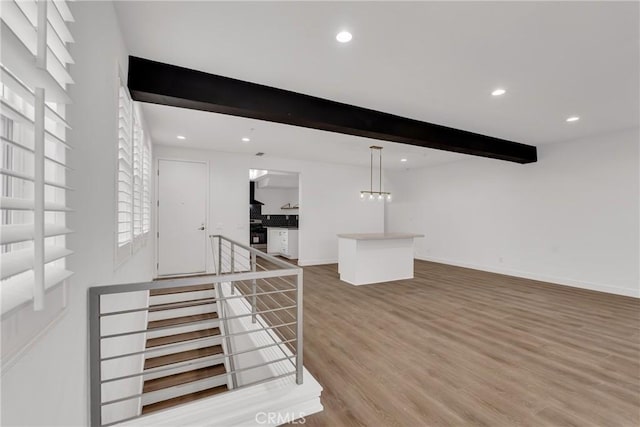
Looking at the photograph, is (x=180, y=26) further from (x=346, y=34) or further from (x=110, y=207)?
(x=110, y=207)

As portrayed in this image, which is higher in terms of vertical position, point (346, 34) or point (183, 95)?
point (346, 34)

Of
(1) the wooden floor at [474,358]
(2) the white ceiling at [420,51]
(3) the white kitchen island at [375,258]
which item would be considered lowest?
(1) the wooden floor at [474,358]

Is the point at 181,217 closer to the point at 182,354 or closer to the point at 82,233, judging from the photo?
the point at 182,354

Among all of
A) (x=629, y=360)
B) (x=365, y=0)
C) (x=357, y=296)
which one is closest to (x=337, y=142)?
(x=357, y=296)

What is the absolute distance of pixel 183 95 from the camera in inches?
101

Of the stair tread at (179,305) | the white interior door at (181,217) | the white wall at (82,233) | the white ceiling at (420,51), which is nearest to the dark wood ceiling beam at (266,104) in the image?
the white ceiling at (420,51)

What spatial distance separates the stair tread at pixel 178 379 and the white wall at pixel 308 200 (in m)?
2.51

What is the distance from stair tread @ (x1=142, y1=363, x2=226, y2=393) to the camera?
3.38m

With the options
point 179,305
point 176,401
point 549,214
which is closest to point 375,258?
point 549,214

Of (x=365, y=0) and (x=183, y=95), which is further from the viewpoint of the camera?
(x=183, y=95)

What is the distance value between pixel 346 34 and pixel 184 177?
4.66 meters

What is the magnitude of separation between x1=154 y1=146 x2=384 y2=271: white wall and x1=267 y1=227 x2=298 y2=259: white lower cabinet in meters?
0.85

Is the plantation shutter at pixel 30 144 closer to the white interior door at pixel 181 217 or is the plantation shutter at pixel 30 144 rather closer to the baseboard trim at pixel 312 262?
the white interior door at pixel 181 217

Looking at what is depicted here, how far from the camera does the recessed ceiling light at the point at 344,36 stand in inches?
81.7
